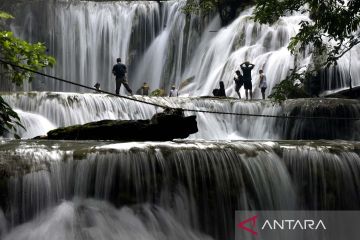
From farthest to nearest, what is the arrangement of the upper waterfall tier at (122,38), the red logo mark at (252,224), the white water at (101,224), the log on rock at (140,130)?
1. the upper waterfall tier at (122,38)
2. the log on rock at (140,130)
3. the red logo mark at (252,224)
4. the white water at (101,224)

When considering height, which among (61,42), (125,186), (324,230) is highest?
(61,42)

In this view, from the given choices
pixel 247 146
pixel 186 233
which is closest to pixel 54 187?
pixel 186 233

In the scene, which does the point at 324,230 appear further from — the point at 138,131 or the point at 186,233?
the point at 138,131

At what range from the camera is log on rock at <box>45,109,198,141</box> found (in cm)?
1366

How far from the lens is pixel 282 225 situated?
1096 cm

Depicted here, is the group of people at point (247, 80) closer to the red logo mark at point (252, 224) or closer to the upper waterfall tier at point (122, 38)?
the upper waterfall tier at point (122, 38)

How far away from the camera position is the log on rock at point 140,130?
1366cm

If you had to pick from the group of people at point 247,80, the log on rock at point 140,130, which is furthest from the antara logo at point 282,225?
the group of people at point 247,80

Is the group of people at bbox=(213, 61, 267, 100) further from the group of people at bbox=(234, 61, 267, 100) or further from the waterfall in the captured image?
the waterfall

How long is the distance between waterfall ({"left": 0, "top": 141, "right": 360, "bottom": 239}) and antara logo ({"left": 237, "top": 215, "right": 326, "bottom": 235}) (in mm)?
264

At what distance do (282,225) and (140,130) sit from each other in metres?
4.16

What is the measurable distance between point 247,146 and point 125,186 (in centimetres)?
266

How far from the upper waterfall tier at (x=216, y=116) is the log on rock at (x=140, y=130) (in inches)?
142

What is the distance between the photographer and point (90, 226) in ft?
31.1
